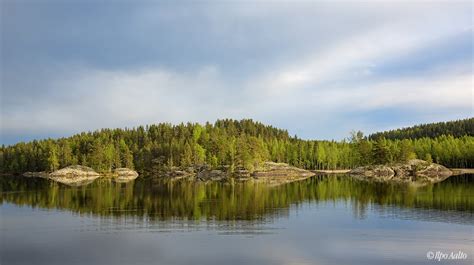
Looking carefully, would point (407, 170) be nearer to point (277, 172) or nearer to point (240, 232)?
point (277, 172)

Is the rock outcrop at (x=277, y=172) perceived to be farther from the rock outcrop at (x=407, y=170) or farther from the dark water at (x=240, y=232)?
the dark water at (x=240, y=232)

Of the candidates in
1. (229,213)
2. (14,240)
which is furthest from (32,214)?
(229,213)

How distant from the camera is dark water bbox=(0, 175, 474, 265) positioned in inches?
1312

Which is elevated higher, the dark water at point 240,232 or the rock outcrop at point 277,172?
the rock outcrop at point 277,172

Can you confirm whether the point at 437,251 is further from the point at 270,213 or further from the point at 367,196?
the point at 367,196

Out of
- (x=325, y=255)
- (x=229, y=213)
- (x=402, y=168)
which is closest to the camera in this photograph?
(x=325, y=255)

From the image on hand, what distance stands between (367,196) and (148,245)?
50.6m

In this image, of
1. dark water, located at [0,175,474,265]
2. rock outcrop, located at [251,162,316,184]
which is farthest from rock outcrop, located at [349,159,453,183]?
dark water, located at [0,175,474,265]

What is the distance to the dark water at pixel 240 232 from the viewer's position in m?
33.3

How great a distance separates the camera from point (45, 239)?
41.2 meters

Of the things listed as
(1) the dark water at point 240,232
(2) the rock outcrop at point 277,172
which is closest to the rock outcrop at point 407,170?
(2) the rock outcrop at point 277,172

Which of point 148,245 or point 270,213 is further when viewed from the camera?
point 270,213

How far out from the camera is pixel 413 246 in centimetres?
3597

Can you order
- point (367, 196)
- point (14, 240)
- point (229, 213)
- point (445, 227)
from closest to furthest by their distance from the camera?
point (14, 240) → point (445, 227) → point (229, 213) → point (367, 196)
